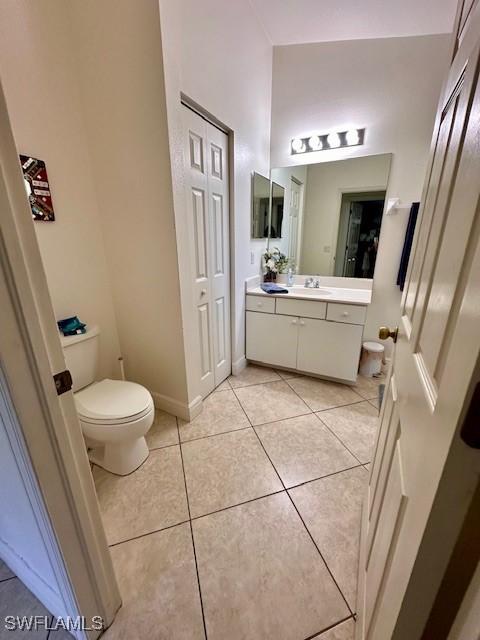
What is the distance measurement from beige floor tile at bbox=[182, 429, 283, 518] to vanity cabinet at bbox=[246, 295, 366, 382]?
0.89 m

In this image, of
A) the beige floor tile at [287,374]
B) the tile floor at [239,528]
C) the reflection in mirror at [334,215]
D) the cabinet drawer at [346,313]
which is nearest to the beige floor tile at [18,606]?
the tile floor at [239,528]

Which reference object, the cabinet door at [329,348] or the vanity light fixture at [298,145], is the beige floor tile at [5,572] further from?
the vanity light fixture at [298,145]

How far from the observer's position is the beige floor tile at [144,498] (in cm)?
122

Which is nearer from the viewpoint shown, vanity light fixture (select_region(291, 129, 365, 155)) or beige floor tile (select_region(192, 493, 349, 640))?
beige floor tile (select_region(192, 493, 349, 640))

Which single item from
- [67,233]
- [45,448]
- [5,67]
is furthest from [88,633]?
[5,67]

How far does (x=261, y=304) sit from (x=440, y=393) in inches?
79.7

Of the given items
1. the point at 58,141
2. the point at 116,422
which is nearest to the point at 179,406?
the point at 116,422

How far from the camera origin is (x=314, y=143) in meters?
2.29

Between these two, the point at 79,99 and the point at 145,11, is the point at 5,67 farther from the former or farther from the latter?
the point at 145,11

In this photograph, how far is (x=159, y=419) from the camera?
1.91 meters

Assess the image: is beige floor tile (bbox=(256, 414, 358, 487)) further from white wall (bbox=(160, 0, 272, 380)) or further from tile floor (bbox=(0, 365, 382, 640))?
white wall (bbox=(160, 0, 272, 380))

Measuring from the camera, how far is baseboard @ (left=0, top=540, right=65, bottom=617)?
0.87 m

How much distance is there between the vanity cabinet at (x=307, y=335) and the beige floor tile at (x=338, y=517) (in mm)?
903

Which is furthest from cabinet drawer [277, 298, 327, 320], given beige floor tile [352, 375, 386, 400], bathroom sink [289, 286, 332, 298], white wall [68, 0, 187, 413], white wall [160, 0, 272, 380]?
white wall [68, 0, 187, 413]
